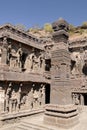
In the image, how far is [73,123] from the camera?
359 inches

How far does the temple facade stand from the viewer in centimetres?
957

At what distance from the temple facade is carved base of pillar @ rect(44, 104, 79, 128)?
34 cm

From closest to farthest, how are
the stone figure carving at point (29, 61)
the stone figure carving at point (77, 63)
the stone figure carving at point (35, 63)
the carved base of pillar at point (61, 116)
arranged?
the carved base of pillar at point (61, 116) → the stone figure carving at point (29, 61) → the stone figure carving at point (35, 63) → the stone figure carving at point (77, 63)

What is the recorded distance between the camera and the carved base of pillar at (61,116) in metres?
8.76

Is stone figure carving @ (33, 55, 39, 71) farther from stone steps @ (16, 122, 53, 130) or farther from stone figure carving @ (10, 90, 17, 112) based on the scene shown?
stone steps @ (16, 122, 53, 130)

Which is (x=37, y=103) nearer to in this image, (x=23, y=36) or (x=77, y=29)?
(x=23, y=36)

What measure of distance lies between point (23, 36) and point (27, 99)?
23.8ft

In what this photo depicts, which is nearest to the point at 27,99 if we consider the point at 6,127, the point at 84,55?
the point at 6,127

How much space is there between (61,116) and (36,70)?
40.6 feet


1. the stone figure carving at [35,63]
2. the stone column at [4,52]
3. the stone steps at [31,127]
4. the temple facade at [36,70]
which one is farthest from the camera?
the stone figure carving at [35,63]

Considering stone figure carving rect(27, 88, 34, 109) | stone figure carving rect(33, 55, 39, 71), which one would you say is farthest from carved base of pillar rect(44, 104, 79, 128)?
stone figure carving rect(33, 55, 39, 71)

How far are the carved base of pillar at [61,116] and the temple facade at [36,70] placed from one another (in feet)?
1.11

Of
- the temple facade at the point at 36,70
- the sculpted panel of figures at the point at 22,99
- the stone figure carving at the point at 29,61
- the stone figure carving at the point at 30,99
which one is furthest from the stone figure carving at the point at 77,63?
the stone figure carving at the point at 30,99

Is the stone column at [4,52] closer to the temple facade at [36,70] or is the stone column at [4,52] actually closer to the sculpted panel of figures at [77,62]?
the temple facade at [36,70]
